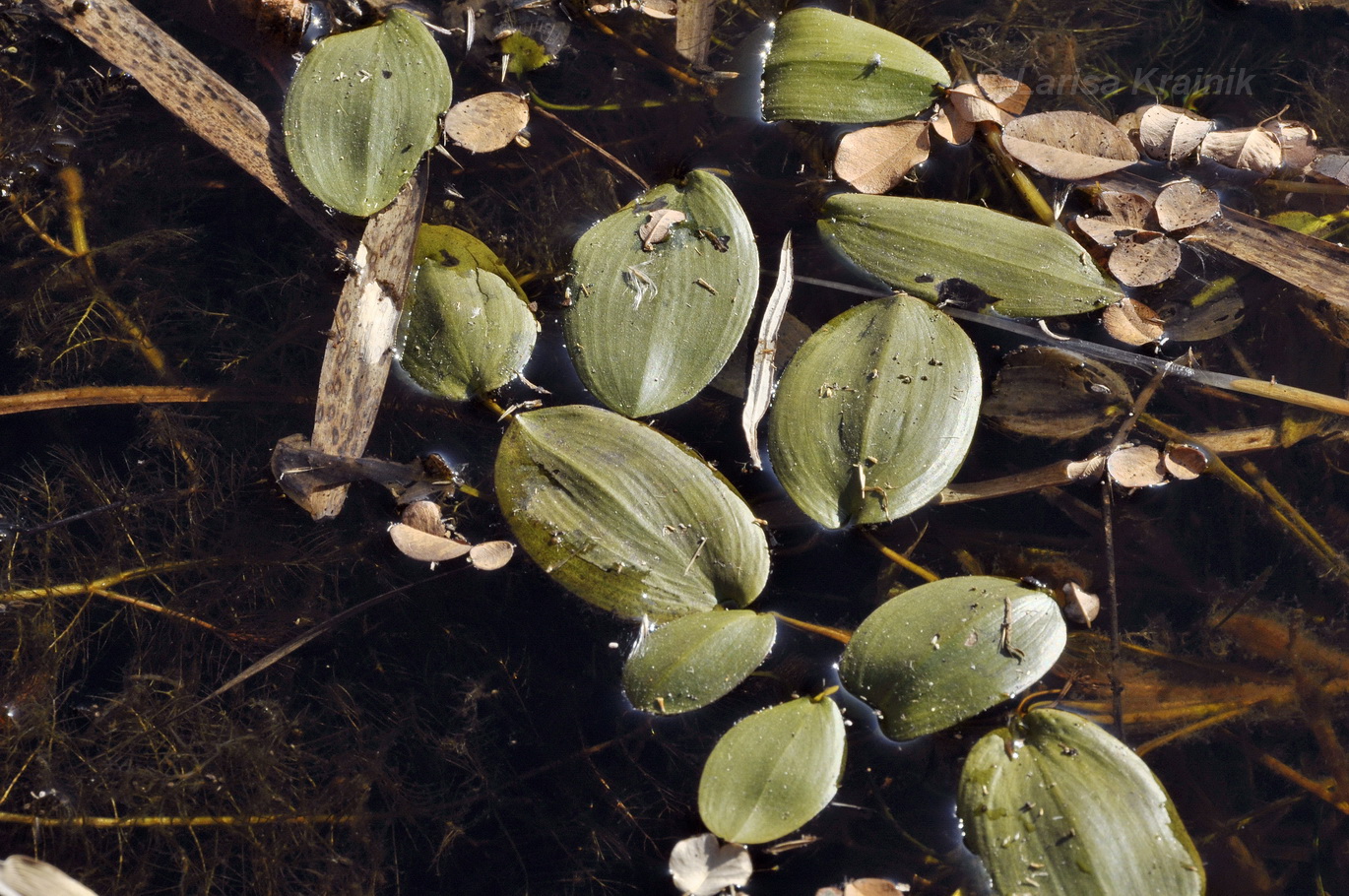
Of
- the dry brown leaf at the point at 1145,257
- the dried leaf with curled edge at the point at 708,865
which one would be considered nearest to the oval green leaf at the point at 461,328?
the dried leaf with curled edge at the point at 708,865

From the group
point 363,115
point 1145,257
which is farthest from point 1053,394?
point 363,115

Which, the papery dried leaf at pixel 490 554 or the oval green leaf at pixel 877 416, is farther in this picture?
the papery dried leaf at pixel 490 554

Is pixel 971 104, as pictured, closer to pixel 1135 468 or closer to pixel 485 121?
pixel 1135 468

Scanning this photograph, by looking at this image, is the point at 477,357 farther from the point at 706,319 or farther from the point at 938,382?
the point at 938,382

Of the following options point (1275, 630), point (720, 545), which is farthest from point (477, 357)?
point (1275, 630)

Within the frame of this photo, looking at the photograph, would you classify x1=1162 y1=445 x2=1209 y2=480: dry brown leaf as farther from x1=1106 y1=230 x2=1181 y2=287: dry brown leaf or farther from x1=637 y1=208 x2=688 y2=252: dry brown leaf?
x1=637 y1=208 x2=688 y2=252: dry brown leaf

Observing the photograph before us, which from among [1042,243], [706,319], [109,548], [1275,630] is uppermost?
[1042,243]

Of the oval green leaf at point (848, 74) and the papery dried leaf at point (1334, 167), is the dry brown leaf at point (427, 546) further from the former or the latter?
the papery dried leaf at point (1334, 167)
